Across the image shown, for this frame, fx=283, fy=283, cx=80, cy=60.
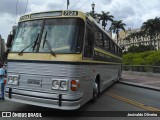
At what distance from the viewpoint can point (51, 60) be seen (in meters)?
8.13

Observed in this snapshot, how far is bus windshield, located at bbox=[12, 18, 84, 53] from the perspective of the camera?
822 cm

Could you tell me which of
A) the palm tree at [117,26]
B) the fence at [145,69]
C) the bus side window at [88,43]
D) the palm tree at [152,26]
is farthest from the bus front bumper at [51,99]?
the palm tree at [152,26]

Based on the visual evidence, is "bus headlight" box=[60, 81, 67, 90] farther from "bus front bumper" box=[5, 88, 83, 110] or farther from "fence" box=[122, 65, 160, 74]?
"fence" box=[122, 65, 160, 74]

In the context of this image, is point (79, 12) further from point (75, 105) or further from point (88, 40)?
point (75, 105)

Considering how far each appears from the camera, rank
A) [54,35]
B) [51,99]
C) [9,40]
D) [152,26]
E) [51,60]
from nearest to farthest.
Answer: [51,99], [51,60], [54,35], [9,40], [152,26]

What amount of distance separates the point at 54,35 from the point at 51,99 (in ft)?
6.22

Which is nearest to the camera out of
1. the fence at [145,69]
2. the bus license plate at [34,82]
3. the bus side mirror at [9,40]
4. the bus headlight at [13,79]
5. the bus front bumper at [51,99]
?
the bus front bumper at [51,99]

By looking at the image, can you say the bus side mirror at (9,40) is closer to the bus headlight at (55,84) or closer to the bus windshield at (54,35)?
the bus windshield at (54,35)

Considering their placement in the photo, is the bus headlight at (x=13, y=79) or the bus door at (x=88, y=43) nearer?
the bus headlight at (x=13, y=79)

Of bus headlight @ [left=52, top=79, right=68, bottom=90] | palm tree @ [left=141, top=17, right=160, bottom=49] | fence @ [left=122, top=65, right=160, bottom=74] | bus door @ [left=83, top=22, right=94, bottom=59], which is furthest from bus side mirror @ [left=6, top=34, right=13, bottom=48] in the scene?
palm tree @ [left=141, top=17, right=160, bottom=49]

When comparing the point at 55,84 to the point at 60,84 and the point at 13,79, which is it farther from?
the point at 13,79

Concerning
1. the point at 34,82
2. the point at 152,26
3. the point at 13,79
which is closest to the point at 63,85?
the point at 34,82

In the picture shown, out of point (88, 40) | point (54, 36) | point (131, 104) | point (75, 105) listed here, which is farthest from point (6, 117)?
point (131, 104)

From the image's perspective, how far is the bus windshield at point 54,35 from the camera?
27.0 ft
